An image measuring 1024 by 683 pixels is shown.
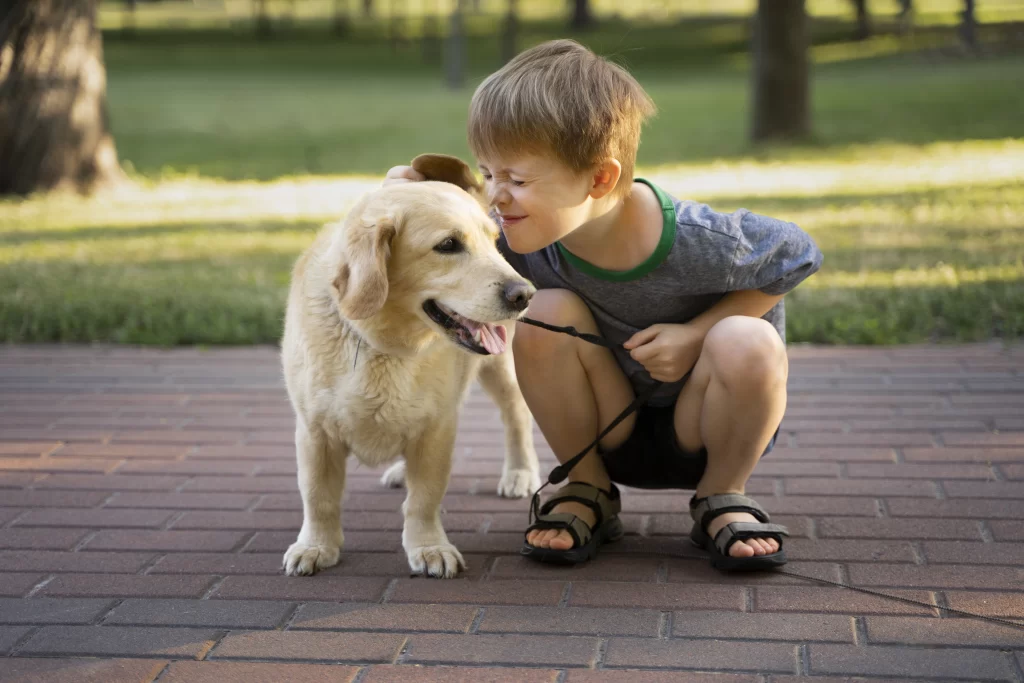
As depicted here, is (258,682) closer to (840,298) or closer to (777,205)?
(840,298)

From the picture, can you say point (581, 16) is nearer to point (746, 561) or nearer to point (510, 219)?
point (510, 219)

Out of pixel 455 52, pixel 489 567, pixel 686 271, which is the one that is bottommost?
pixel 455 52

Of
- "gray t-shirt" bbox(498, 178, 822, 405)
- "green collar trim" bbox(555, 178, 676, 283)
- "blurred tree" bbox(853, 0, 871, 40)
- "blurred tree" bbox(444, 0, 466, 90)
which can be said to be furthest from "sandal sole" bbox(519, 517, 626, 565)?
"blurred tree" bbox(853, 0, 871, 40)

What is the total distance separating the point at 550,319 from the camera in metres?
3.35

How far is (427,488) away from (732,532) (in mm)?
912

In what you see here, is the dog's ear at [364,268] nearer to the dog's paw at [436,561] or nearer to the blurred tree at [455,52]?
the dog's paw at [436,561]

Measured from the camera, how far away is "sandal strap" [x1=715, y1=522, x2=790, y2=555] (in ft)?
10.4

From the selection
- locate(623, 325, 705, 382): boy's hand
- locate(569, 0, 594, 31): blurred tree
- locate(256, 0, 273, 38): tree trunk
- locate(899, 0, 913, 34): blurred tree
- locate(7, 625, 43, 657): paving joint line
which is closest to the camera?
locate(7, 625, 43, 657): paving joint line

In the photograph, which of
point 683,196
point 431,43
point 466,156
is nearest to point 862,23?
point 431,43

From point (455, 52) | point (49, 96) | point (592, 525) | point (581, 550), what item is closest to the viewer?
point (581, 550)

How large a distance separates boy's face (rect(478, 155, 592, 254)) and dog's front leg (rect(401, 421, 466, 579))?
0.65 m

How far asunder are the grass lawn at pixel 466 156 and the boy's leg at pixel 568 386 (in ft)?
8.80

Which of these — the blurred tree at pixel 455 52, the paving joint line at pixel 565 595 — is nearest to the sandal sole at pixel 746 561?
the paving joint line at pixel 565 595

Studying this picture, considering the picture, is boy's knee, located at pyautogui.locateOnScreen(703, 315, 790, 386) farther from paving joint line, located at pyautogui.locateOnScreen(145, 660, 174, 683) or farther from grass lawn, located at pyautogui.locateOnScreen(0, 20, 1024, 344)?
grass lawn, located at pyautogui.locateOnScreen(0, 20, 1024, 344)
